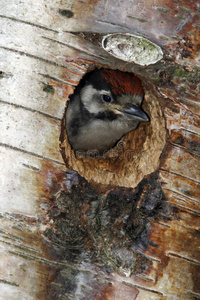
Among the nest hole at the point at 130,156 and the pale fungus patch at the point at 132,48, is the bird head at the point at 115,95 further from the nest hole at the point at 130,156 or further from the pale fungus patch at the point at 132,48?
the pale fungus patch at the point at 132,48

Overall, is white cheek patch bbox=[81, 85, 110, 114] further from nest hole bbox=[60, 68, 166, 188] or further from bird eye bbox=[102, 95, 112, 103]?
nest hole bbox=[60, 68, 166, 188]

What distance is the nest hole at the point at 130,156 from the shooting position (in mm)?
2330

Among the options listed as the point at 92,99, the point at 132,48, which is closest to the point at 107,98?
the point at 92,99

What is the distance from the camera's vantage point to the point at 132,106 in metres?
3.02

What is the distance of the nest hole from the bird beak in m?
0.07

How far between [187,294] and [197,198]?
0.59 meters

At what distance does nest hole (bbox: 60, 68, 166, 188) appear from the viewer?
2.33 metres

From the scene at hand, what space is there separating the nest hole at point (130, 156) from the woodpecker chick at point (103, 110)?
88 mm

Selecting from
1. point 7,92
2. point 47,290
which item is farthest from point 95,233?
point 7,92

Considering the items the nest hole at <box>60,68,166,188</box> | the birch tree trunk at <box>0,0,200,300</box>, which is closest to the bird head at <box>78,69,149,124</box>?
the nest hole at <box>60,68,166,188</box>

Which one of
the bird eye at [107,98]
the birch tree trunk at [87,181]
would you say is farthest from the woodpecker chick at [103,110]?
the birch tree trunk at [87,181]

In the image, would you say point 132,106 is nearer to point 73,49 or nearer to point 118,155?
point 118,155

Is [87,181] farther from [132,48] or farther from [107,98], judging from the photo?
[107,98]

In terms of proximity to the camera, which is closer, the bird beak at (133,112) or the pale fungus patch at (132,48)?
the pale fungus patch at (132,48)
